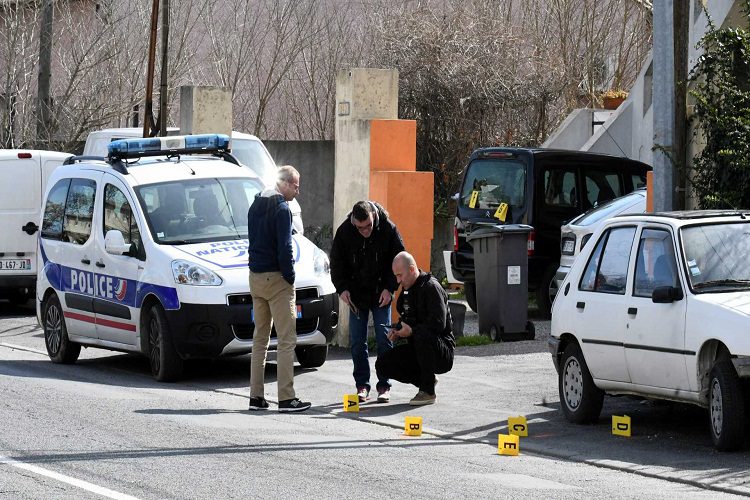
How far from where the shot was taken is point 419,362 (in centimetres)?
1202

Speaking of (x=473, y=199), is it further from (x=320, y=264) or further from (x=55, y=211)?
(x=55, y=211)

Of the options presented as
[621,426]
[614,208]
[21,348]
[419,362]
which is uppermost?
[614,208]

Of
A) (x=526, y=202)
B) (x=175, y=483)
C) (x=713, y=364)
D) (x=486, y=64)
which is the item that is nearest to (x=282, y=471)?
(x=175, y=483)

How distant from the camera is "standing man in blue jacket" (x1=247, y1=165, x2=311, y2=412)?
1164 centimetres

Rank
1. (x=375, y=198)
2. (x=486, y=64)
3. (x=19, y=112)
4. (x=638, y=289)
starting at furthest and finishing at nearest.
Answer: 1. (x=19, y=112)
2. (x=486, y=64)
3. (x=375, y=198)
4. (x=638, y=289)

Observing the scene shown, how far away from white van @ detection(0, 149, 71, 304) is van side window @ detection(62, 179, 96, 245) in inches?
233

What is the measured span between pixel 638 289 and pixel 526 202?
26.9 feet

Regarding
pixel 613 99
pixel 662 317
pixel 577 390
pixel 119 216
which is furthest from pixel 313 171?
pixel 662 317

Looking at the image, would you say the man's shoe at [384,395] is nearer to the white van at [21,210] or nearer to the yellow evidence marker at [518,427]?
the yellow evidence marker at [518,427]

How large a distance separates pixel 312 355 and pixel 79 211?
3.05 m

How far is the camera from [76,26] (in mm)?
32969

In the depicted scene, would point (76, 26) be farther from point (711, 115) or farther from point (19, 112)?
point (711, 115)

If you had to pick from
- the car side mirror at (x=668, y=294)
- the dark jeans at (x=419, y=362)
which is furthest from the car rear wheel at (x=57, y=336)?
the car side mirror at (x=668, y=294)

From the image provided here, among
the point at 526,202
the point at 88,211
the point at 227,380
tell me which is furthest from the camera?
the point at 526,202
